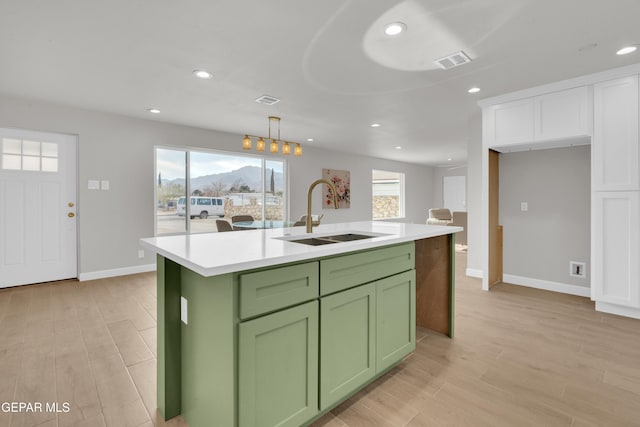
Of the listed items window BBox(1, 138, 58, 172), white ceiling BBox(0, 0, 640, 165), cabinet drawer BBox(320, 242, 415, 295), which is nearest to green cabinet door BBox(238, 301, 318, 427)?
cabinet drawer BBox(320, 242, 415, 295)

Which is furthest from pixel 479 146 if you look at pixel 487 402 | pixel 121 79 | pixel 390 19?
pixel 121 79

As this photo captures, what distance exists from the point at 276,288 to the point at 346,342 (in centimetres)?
59

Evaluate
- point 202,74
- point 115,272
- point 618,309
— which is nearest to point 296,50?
point 202,74

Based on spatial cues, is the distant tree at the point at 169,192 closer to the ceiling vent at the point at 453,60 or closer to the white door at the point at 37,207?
the white door at the point at 37,207

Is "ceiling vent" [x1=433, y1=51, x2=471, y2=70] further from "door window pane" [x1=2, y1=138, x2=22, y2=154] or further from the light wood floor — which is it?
"door window pane" [x1=2, y1=138, x2=22, y2=154]

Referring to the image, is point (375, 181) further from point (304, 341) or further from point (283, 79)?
point (304, 341)

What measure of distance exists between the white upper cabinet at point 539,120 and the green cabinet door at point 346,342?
10.1 feet

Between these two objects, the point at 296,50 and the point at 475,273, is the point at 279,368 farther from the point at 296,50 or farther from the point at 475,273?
the point at 475,273

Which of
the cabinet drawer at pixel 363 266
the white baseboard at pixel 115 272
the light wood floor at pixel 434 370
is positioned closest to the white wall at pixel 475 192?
the light wood floor at pixel 434 370

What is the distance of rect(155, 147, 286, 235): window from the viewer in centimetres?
504

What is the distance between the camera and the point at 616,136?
9.78ft

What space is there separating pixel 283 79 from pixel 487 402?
3.15 meters

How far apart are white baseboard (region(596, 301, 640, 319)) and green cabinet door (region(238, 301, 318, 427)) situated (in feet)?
11.1

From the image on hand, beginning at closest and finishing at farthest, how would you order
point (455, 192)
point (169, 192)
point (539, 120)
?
1. point (539, 120)
2. point (169, 192)
3. point (455, 192)
